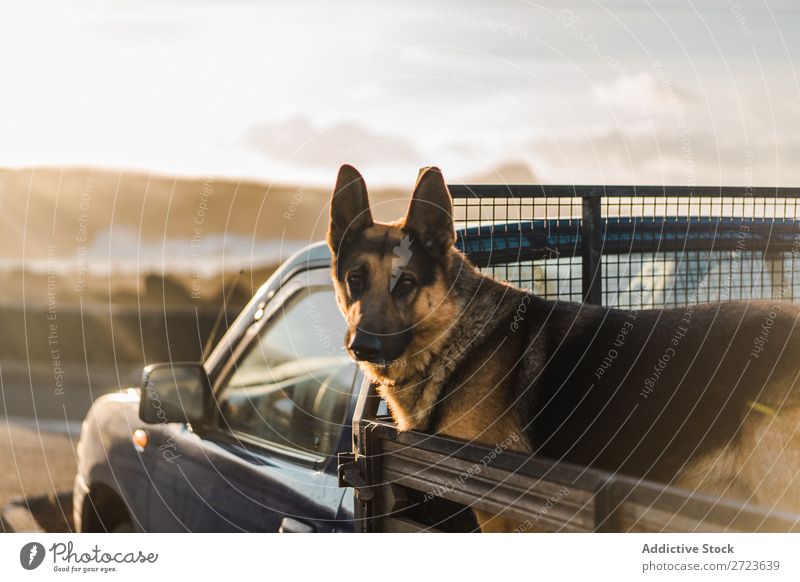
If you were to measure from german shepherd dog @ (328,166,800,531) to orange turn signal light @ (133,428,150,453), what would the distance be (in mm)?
986

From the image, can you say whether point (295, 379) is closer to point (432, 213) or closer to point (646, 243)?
point (432, 213)

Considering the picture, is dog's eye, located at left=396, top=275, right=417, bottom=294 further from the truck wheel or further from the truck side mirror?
the truck wheel

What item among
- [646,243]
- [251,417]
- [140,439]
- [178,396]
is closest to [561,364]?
[646,243]

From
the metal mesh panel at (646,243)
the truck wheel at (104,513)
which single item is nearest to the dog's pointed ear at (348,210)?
the metal mesh panel at (646,243)

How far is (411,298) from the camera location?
268cm

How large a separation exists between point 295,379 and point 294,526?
648 mm

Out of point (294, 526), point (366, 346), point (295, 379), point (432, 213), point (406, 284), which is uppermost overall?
point (432, 213)

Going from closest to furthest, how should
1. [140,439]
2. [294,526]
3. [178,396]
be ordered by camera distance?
[294,526] < [178,396] < [140,439]

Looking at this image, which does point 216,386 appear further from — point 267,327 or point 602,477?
point 602,477

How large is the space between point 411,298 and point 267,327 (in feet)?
1.67

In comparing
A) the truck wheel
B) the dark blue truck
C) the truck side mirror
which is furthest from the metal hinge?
the truck wheel

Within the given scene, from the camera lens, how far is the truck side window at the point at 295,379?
2.70 meters

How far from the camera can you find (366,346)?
2.47m

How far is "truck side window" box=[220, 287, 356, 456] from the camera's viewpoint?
2699 millimetres
